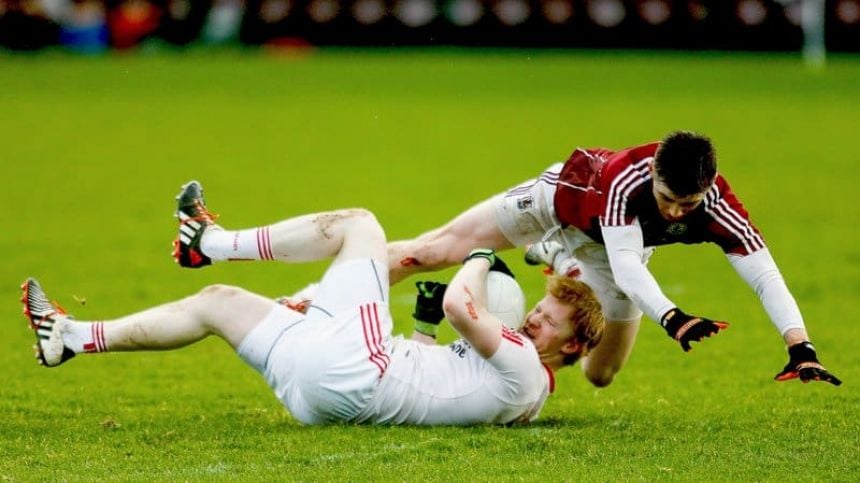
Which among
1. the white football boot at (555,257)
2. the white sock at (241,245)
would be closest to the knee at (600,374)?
the white football boot at (555,257)

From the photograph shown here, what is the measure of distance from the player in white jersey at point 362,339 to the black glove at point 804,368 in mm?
1030

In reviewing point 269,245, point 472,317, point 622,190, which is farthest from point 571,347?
point 269,245

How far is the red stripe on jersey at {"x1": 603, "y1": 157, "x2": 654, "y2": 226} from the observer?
8.25m

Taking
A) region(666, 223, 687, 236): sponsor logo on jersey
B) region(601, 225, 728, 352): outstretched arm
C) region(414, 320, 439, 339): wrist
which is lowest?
region(414, 320, 439, 339): wrist

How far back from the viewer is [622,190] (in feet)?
27.1

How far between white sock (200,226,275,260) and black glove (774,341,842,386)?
2728 mm

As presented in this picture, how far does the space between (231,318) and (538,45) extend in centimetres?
3216

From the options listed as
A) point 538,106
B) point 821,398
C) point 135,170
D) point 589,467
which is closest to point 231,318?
point 589,467

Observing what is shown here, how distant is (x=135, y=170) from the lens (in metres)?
21.9

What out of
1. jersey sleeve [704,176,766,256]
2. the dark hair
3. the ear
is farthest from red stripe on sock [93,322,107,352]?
jersey sleeve [704,176,766,256]

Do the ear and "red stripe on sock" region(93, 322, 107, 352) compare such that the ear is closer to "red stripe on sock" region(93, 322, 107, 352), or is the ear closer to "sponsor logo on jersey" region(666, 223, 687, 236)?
"sponsor logo on jersey" region(666, 223, 687, 236)

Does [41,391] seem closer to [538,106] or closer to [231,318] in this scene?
[231,318]

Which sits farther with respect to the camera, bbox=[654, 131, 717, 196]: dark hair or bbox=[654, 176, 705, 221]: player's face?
bbox=[654, 176, 705, 221]: player's face

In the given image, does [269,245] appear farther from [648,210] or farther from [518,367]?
[648,210]
